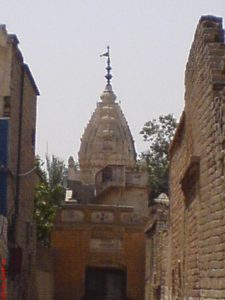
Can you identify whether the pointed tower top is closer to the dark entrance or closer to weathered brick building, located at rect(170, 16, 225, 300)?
the dark entrance

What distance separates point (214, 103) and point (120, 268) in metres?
22.1

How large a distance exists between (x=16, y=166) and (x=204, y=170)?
7.90 m

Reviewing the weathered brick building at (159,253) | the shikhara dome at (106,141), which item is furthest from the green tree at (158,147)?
the weathered brick building at (159,253)

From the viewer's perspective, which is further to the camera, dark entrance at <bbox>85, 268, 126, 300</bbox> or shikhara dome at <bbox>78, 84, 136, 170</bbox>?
shikhara dome at <bbox>78, 84, 136, 170</bbox>

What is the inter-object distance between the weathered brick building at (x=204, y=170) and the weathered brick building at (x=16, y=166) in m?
4.21

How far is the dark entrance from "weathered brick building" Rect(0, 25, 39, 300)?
37.1ft

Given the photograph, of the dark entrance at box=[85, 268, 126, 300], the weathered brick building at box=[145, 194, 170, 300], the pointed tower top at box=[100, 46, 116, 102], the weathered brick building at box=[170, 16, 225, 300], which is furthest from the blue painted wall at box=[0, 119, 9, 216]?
the pointed tower top at box=[100, 46, 116, 102]

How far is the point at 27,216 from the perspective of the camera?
20047 mm

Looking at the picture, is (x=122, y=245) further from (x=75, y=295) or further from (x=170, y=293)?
(x=170, y=293)

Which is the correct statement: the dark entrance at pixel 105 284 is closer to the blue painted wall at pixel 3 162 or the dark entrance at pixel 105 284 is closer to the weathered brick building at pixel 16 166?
the weathered brick building at pixel 16 166

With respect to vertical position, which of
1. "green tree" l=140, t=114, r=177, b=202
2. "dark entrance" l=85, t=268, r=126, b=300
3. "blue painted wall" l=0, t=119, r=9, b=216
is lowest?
"dark entrance" l=85, t=268, r=126, b=300

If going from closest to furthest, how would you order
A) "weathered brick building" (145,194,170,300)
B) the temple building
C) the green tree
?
1. "weathered brick building" (145,194,170,300)
2. the temple building
3. the green tree

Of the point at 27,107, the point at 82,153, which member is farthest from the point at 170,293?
the point at 82,153

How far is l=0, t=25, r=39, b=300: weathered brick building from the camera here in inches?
647
